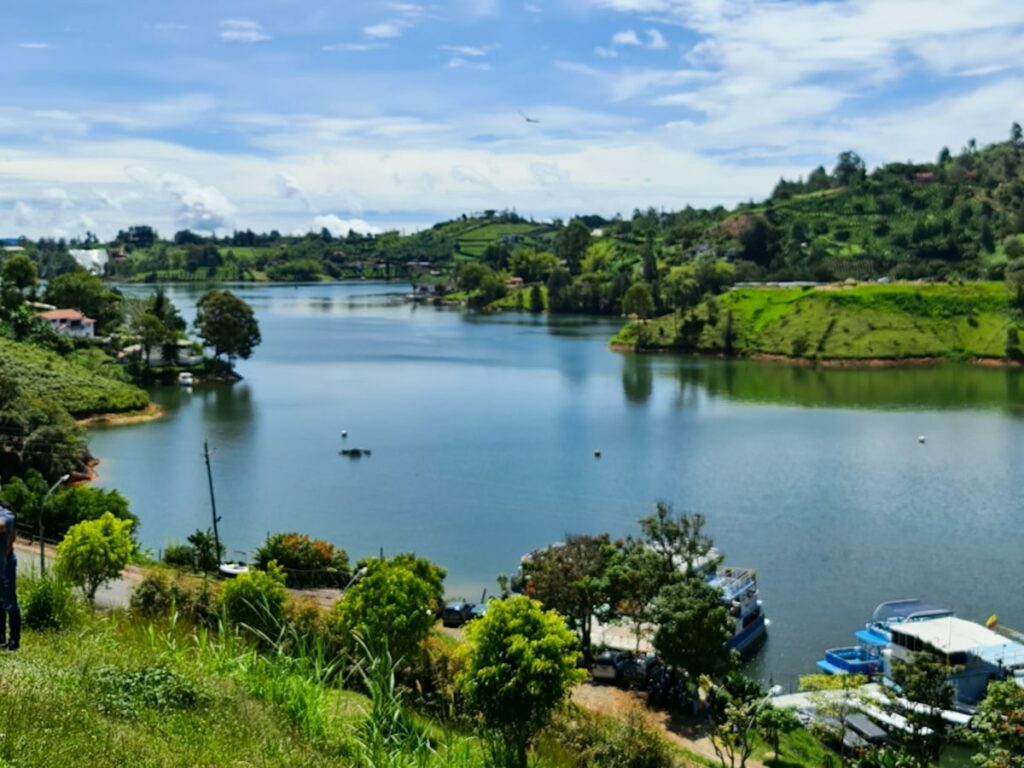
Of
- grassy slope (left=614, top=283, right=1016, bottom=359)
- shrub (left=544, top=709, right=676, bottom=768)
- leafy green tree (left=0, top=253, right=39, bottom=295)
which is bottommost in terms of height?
shrub (left=544, top=709, right=676, bottom=768)

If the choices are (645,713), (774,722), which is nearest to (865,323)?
(645,713)

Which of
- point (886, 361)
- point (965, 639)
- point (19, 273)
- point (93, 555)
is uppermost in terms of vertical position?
point (19, 273)

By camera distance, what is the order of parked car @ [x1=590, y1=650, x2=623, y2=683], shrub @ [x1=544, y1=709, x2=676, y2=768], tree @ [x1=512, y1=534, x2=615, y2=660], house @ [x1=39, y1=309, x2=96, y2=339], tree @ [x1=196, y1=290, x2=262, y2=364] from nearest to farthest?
shrub @ [x1=544, y1=709, x2=676, y2=768] → parked car @ [x1=590, y1=650, x2=623, y2=683] → tree @ [x1=512, y1=534, x2=615, y2=660] → tree @ [x1=196, y1=290, x2=262, y2=364] → house @ [x1=39, y1=309, x2=96, y2=339]

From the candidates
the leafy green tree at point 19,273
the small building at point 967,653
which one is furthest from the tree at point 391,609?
the leafy green tree at point 19,273

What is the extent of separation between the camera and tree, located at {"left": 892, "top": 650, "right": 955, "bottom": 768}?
58.4 ft

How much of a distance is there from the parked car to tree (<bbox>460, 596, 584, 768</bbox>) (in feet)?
23.9

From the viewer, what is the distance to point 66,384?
52.4 m

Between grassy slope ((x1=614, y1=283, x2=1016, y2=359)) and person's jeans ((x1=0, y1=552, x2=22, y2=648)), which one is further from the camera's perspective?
grassy slope ((x1=614, y1=283, x2=1016, y2=359))

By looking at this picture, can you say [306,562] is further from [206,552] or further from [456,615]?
[456,615]

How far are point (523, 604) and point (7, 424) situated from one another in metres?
31.2

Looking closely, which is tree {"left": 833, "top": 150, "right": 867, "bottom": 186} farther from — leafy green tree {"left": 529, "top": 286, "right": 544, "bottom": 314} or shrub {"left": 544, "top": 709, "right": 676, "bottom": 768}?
shrub {"left": 544, "top": 709, "right": 676, "bottom": 768}

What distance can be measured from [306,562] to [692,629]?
11205mm

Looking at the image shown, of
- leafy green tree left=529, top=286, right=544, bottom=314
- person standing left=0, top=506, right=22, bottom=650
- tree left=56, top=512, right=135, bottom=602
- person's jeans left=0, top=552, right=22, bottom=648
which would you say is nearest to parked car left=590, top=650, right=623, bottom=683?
tree left=56, top=512, right=135, bottom=602

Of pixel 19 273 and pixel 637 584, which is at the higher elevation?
pixel 19 273
